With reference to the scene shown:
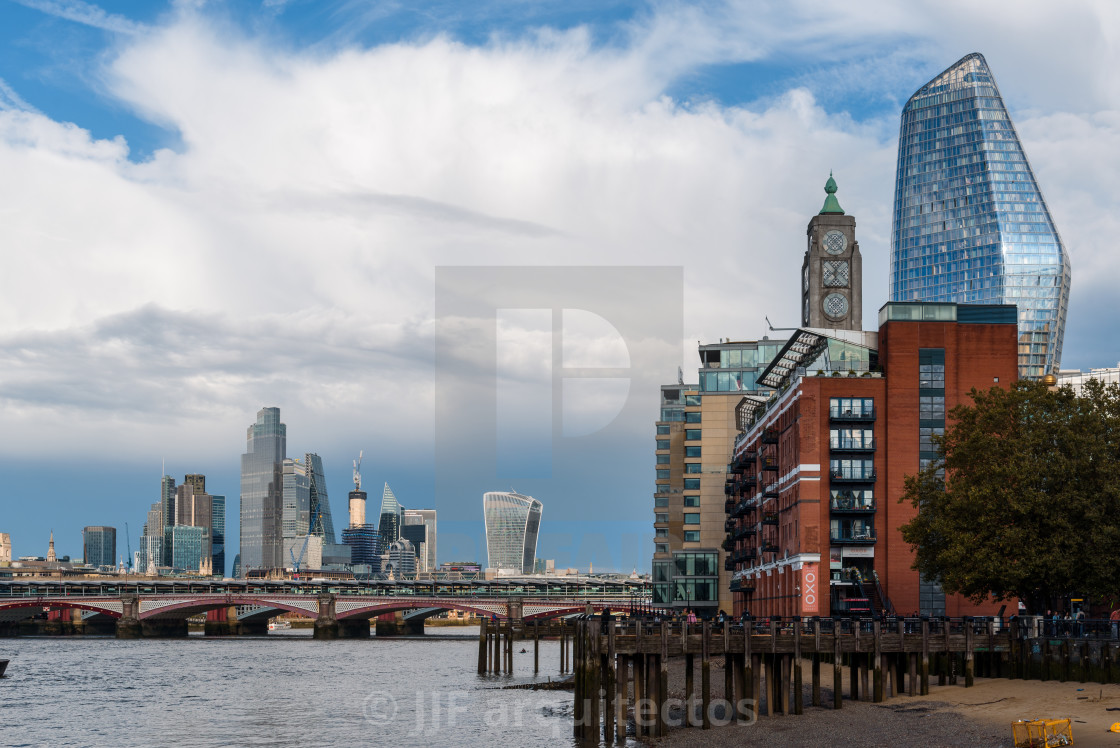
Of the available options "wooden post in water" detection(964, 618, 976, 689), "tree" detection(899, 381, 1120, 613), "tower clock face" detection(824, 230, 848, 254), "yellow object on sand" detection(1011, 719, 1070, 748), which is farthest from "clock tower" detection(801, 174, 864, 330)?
"yellow object on sand" detection(1011, 719, 1070, 748)

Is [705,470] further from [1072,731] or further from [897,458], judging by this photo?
[1072,731]

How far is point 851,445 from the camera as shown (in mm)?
88625

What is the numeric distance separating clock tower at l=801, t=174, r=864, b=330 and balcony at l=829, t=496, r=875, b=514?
48.1 meters

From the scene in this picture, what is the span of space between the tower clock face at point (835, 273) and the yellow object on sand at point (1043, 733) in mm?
96191

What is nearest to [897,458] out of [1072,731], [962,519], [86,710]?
[962,519]

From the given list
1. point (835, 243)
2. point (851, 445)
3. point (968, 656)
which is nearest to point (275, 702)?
point (851, 445)

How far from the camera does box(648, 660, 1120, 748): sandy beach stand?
44844mm

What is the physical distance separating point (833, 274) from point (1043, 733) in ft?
325

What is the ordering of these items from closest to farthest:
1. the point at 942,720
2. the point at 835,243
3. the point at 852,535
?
the point at 942,720, the point at 852,535, the point at 835,243

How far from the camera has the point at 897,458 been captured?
88.5 metres

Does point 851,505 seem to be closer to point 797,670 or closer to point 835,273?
point 797,670

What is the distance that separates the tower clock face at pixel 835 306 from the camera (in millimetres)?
135125

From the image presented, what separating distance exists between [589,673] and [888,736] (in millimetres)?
13151

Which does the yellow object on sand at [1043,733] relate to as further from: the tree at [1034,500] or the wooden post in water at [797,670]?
the tree at [1034,500]
